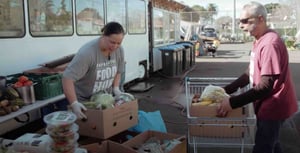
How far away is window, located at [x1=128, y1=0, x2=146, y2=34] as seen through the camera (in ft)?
29.7

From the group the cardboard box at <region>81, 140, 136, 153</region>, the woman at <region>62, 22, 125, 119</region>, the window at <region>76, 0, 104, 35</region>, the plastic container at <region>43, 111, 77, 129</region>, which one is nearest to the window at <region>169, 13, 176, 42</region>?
the window at <region>76, 0, 104, 35</region>

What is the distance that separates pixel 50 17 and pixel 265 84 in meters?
3.76

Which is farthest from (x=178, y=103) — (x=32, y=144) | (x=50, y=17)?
(x=32, y=144)

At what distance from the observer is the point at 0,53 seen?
4.12 meters

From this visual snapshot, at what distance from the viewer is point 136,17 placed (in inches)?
376

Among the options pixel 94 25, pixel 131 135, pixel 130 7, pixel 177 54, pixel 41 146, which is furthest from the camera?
pixel 177 54

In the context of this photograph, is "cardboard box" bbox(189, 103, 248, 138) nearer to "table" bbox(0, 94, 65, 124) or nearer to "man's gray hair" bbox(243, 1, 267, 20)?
"man's gray hair" bbox(243, 1, 267, 20)

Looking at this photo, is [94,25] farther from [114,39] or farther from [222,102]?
[222,102]

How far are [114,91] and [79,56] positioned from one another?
0.70 m

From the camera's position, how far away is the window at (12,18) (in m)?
4.18

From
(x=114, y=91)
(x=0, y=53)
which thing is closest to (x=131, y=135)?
(x=114, y=91)

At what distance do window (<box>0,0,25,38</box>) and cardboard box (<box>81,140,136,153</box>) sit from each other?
2.26 meters

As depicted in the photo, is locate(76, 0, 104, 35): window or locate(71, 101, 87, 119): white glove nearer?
locate(71, 101, 87, 119): white glove

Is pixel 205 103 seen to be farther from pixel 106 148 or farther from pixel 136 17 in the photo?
pixel 136 17
